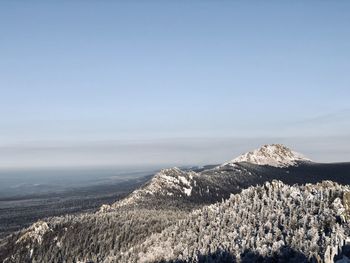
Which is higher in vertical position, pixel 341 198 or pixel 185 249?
pixel 341 198

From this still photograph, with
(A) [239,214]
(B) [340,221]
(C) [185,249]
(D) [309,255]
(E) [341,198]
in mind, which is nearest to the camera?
(D) [309,255]

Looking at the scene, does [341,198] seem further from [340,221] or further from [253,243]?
[253,243]

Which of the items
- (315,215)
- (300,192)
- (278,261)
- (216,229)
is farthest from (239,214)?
(278,261)

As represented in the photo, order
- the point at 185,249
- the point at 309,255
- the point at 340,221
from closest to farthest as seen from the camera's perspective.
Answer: the point at 309,255 < the point at 340,221 < the point at 185,249

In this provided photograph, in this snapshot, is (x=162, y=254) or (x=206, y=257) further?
(x=162, y=254)

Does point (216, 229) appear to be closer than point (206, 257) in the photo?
No

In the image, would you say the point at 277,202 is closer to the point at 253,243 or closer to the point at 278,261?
the point at 253,243

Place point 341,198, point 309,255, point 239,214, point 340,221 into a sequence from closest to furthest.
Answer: point 309,255 < point 340,221 < point 341,198 < point 239,214

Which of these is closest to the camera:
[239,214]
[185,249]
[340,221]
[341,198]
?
[340,221]

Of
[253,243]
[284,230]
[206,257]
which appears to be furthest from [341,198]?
[206,257]
